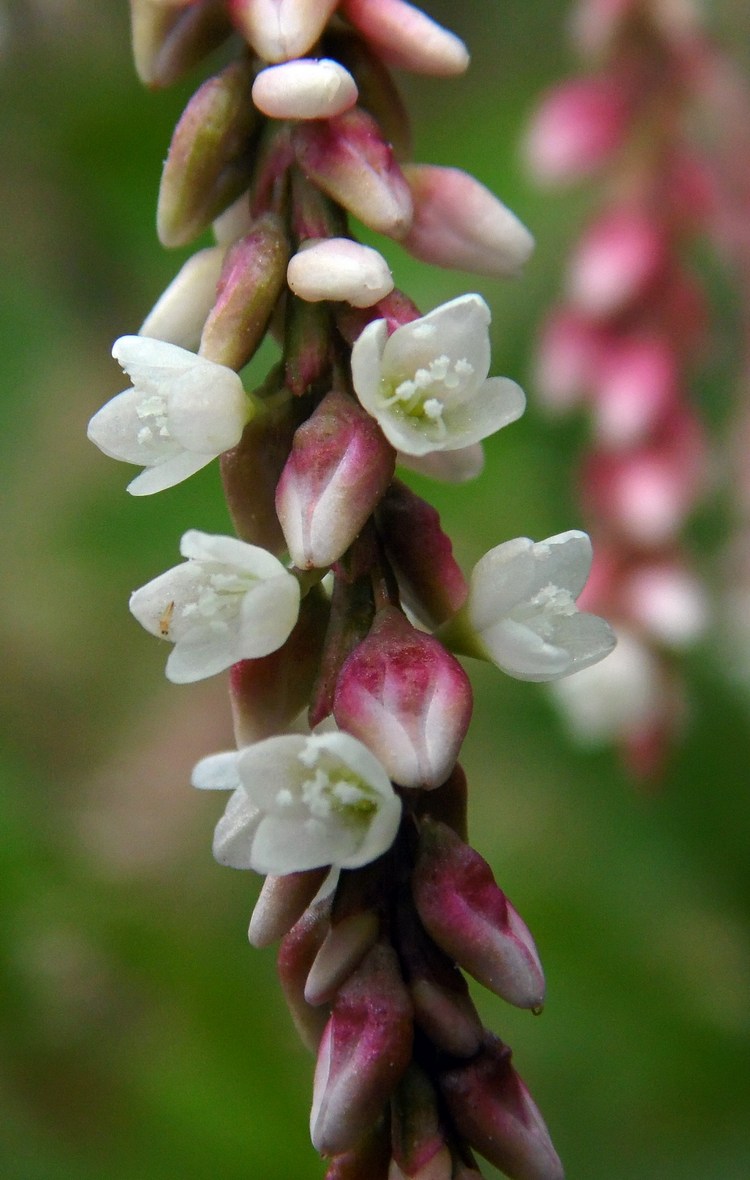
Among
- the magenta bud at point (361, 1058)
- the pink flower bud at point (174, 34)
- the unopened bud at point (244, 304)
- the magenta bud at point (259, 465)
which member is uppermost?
the pink flower bud at point (174, 34)

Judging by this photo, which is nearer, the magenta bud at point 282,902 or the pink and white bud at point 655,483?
the magenta bud at point 282,902

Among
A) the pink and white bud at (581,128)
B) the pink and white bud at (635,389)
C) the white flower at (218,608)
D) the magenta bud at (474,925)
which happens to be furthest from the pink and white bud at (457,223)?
the pink and white bud at (581,128)

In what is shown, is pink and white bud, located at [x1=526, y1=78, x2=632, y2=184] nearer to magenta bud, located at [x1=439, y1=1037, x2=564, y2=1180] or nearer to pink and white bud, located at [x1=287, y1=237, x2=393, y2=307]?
pink and white bud, located at [x1=287, y1=237, x2=393, y2=307]

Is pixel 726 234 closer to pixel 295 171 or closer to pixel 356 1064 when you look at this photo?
pixel 295 171

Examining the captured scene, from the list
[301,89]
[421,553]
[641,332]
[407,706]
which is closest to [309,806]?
[407,706]

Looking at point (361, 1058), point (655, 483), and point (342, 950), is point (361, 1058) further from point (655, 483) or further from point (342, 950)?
point (655, 483)

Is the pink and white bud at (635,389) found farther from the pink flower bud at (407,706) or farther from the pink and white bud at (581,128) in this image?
the pink flower bud at (407,706)

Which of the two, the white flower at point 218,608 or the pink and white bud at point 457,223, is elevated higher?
the pink and white bud at point 457,223
